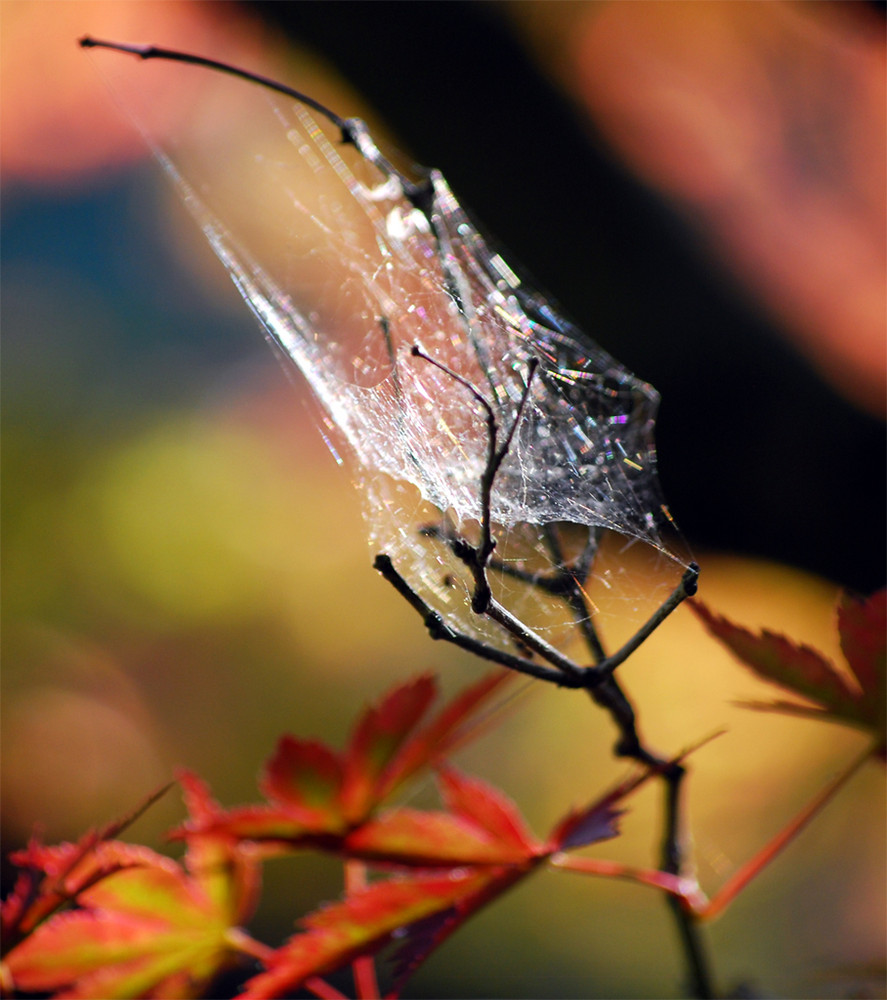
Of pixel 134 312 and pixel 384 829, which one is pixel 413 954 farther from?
pixel 134 312

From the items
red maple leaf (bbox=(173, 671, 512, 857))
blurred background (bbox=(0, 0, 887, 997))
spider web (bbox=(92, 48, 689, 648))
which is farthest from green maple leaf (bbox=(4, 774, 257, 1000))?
blurred background (bbox=(0, 0, 887, 997))

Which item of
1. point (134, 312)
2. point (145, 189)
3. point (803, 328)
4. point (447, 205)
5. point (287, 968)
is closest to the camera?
point (287, 968)

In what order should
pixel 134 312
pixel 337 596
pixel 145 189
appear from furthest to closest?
pixel 145 189
pixel 134 312
pixel 337 596

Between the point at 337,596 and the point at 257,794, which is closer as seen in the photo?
the point at 257,794

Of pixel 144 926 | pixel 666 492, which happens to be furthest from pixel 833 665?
pixel 666 492

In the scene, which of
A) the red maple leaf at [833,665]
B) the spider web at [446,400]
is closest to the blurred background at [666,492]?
the spider web at [446,400]

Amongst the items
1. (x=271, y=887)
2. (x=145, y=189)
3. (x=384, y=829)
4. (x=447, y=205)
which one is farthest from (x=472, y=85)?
(x=271, y=887)

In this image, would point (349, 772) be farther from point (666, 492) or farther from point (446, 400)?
point (666, 492)

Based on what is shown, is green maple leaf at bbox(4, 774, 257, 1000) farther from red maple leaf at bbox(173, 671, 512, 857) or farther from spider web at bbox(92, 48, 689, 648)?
spider web at bbox(92, 48, 689, 648)
